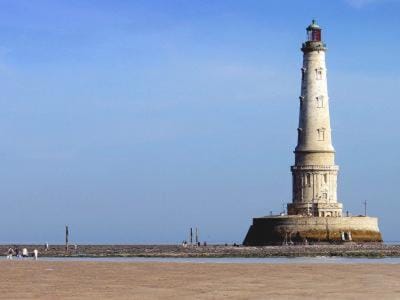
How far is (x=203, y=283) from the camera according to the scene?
106 feet

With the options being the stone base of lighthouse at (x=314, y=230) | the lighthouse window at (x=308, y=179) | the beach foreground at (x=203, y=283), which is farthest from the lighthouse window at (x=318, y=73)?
the beach foreground at (x=203, y=283)

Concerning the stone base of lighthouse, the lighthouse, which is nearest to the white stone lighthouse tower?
the lighthouse

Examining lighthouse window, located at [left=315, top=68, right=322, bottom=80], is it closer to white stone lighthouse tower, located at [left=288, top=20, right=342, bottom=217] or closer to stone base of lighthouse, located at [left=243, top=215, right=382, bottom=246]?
white stone lighthouse tower, located at [left=288, top=20, right=342, bottom=217]

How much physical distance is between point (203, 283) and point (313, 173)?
57.1m

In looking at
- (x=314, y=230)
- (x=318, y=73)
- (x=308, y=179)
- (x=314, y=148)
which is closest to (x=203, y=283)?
(x=314, y=230)

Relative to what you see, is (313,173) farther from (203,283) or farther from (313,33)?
(203,283)

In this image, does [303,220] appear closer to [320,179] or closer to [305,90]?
[320,179]

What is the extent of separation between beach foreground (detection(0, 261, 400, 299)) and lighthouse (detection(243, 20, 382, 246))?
4563 cm

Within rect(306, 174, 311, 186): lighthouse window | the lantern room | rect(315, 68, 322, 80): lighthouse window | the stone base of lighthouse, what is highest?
the lantern room

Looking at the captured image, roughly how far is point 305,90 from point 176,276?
181 ft

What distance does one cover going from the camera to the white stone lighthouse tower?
8869cm

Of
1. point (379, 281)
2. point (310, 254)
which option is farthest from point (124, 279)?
point (310, 254)

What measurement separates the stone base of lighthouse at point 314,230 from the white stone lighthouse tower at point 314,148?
2.76 metres

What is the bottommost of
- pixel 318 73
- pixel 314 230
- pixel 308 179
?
pixel 314 230
